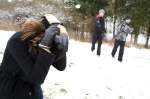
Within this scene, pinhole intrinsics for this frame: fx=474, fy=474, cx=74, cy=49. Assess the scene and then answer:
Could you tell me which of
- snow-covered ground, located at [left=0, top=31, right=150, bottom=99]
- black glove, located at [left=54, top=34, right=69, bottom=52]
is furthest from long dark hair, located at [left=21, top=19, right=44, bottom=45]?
snow-covered ground, located at [left=0, top=31, right=150, bottom=99]

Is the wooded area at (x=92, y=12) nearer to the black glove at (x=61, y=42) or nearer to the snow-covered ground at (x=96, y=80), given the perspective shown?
the snow-covered ground at (x=96, y=80)

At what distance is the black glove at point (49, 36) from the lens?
3854 millimetres

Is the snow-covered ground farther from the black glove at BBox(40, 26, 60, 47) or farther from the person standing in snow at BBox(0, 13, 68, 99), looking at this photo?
the black glove at BBox(40, 26, 60, 47)

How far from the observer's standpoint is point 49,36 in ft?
12.7

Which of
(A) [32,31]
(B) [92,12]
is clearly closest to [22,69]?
(A) [32,31]

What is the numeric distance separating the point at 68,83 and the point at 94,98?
1.10 m

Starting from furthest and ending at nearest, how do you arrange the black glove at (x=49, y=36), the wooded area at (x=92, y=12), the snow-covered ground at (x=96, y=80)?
the wooded area at (x=92, y=12), the snow-covered ground at (x=96, y=80), the black glove at (x=49, y=36)

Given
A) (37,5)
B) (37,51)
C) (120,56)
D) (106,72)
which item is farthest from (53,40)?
(37,5)

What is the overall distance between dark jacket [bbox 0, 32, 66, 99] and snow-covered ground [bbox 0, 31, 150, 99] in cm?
545

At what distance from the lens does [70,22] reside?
104ft

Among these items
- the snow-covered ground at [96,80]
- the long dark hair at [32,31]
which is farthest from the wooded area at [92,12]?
the long dark hair at [32,31]

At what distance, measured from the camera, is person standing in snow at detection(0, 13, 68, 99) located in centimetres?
386

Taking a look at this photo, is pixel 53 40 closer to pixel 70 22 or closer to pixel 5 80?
pixel 5 80

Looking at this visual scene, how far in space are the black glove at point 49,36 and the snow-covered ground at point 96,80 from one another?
5758 mm
